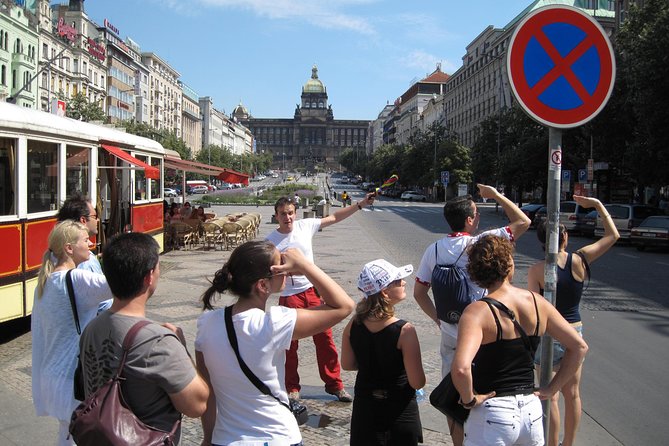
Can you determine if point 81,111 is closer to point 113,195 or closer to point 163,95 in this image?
point 113,195

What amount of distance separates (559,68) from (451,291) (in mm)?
1646

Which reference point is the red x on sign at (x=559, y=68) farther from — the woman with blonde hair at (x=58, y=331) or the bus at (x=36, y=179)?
the bus at (x=36, y=179)

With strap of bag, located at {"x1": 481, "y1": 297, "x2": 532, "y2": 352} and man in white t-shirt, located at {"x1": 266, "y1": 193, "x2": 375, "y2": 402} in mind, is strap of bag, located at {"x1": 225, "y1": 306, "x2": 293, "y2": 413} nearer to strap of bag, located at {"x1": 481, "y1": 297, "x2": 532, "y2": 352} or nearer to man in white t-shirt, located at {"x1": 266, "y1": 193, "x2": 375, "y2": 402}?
strap of bag, located at {"x1": 481, "y1": 297, "x2": 532, "y2": 352}

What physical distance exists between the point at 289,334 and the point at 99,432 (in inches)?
34.1

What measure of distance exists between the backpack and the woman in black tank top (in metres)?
1.16

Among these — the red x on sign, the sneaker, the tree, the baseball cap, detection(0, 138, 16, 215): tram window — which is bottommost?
the sneaker

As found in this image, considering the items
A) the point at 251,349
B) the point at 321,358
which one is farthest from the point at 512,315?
the point at 321,358

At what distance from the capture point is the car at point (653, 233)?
22.4 m

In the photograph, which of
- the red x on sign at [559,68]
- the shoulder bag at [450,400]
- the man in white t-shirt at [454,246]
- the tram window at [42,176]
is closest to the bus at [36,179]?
the tram window at [42,176]

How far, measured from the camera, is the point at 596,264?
59.6 feet

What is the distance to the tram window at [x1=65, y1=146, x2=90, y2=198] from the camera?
1058cm

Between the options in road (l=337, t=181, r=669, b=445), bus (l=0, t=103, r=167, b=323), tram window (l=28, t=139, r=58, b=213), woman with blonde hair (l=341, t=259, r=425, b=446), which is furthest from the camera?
tram window (l=28, t=139, r=58, b=213)

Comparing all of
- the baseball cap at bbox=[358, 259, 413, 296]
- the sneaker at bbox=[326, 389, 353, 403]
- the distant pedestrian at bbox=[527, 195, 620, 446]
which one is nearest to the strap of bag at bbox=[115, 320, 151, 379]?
the baseball cap at bbox=[358, 259, 413, 296]

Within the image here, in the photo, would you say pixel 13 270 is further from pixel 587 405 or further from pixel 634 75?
pixel 634 75
